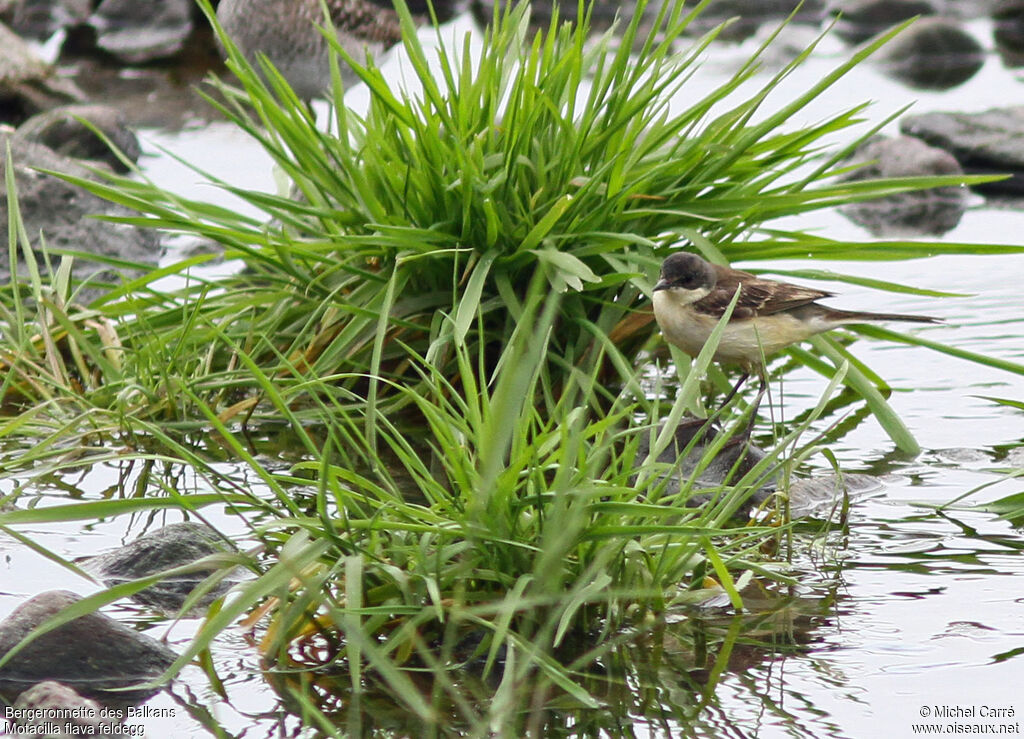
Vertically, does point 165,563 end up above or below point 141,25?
below

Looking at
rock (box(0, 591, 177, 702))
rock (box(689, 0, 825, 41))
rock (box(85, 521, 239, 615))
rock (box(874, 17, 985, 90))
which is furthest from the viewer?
rock (box(689, 0, 825, 41))

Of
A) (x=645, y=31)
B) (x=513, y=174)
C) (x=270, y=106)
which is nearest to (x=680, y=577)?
(x=513, y=174)

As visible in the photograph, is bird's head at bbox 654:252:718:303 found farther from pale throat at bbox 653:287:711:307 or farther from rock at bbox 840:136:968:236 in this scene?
rock at bbox 840:136:968:236

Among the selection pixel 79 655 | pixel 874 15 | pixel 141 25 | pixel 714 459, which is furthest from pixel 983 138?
pixel 141 25

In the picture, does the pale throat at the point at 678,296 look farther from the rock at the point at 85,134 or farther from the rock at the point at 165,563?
the rock at the point at 85,134

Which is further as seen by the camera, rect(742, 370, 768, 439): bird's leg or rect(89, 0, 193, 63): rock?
rect(89, 0, 193, 63): rock

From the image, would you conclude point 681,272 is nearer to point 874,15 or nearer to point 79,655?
point 79,655

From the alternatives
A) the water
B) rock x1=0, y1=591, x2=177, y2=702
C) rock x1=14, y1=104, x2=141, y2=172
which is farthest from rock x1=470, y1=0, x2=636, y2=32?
rock x1=0, y1=591, x2=177, y2=702
